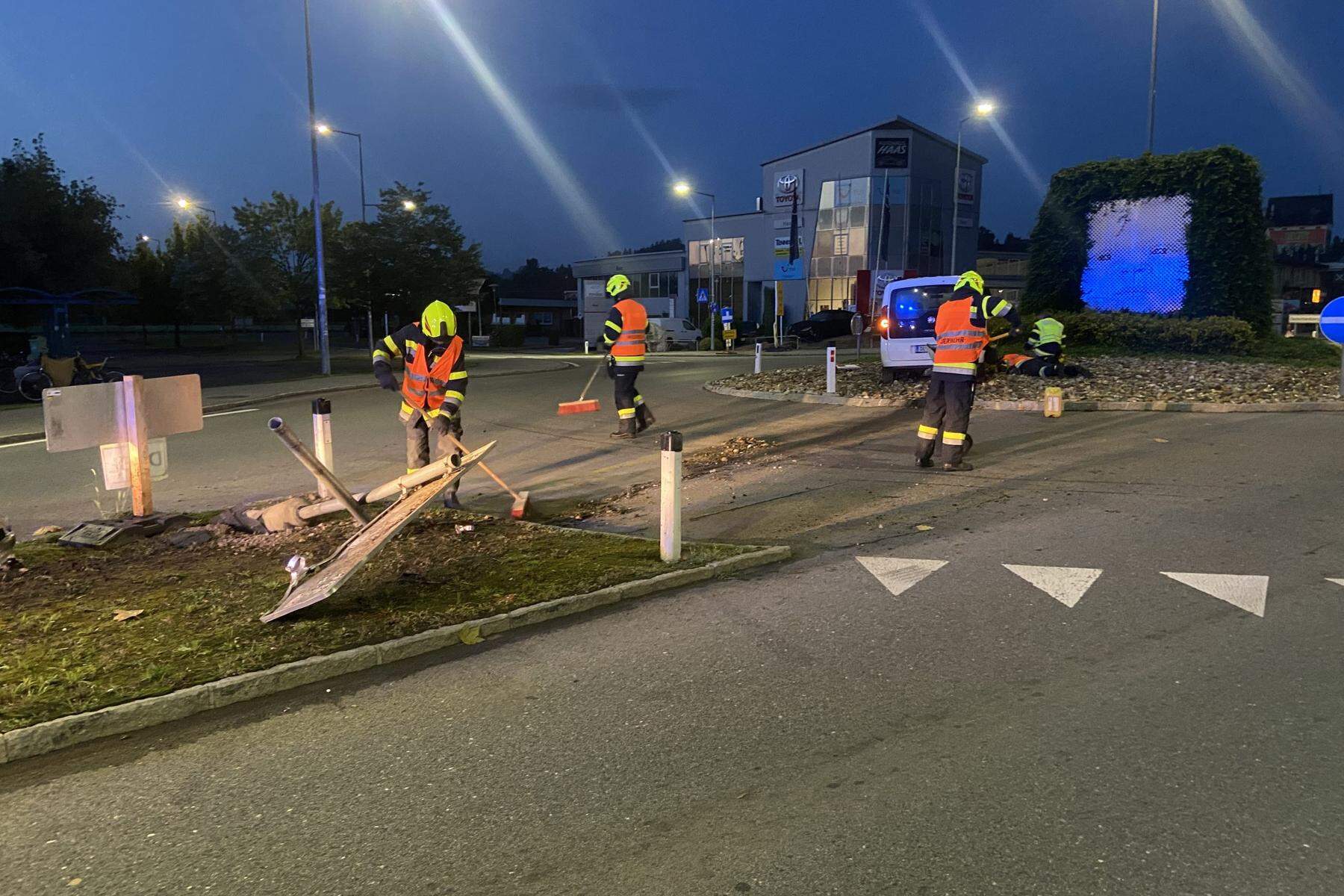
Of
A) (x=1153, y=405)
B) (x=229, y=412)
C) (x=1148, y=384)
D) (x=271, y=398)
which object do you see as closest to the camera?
(x=1153, y=405)

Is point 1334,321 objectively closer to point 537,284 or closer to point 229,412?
point 229,412

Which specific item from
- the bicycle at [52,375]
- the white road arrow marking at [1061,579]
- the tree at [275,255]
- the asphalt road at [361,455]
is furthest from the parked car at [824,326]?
the white road arrow marking at [1061,579]

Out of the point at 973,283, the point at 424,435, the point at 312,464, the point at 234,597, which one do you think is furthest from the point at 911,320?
the point at 234,597

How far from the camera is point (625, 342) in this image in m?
11.8

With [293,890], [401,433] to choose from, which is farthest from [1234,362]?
[293,890]

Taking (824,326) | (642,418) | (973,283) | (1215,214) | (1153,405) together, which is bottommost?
(642,418)

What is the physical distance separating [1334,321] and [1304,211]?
113661 mm

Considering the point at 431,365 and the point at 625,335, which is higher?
the point at 625,335

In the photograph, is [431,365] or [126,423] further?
[431,365]

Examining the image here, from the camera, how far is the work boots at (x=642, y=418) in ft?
40.6

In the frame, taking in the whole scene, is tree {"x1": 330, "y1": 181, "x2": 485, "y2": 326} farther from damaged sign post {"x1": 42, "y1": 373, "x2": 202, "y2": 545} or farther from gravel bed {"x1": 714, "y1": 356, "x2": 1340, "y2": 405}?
damaged sign post {"x1": 42, "y1": 373, "x2": 202, "y2": 545}

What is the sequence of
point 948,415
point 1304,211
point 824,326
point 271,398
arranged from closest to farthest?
point 948,415
point 271,398
point 824,326
point 1304,211

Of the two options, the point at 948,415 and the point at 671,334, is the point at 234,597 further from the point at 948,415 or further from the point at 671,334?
the point at 671,334

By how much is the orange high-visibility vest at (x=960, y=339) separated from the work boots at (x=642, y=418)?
4406 mm
